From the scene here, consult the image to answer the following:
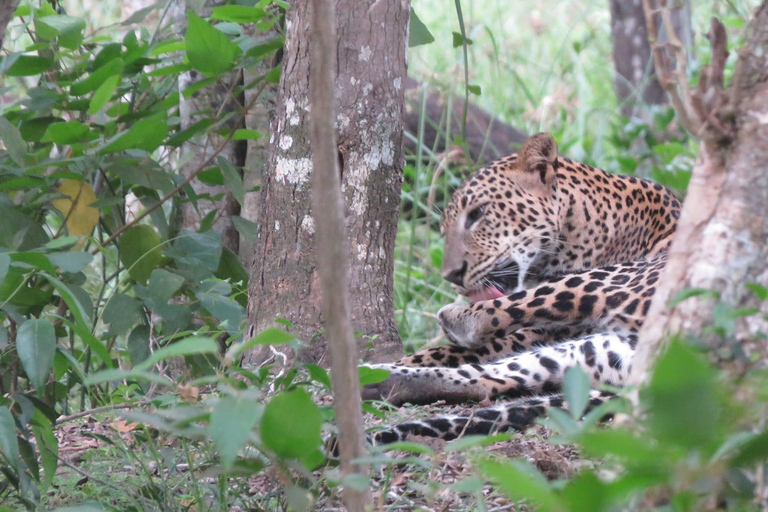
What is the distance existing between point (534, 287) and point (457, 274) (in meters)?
0.42

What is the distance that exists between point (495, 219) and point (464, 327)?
64 centimetres

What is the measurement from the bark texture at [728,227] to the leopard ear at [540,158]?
2559 mm

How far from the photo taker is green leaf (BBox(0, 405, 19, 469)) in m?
1.98

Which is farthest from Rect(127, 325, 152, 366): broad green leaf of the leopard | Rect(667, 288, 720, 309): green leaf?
Rect(667, 288, 720, 309): green leaf

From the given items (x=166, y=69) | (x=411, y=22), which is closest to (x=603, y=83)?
(x=411, y=22)

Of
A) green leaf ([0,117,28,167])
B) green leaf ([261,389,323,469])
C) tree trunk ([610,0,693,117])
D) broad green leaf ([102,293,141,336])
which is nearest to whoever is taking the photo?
green leaf ([261,389,323,469])

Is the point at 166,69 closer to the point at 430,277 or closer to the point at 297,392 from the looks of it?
the point at 297,392

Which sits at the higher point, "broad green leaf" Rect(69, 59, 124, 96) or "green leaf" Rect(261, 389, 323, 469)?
"broad green leaf" Rect(69, 59, 124, 96)

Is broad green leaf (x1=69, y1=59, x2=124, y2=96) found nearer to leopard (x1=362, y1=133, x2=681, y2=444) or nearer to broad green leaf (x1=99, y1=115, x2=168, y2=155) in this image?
broad green leaf (x1=99, y1=115, x2=168, y2=155)

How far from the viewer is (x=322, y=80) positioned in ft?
4.48

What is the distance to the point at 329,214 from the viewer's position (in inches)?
53.7

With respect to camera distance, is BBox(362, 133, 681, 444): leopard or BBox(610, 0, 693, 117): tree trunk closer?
BBox(362, 133, 681, 444): leopard

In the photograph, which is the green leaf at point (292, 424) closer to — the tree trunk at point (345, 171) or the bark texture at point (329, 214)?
the bark texture at point (329, 214)

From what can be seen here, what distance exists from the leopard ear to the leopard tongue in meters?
0.56
